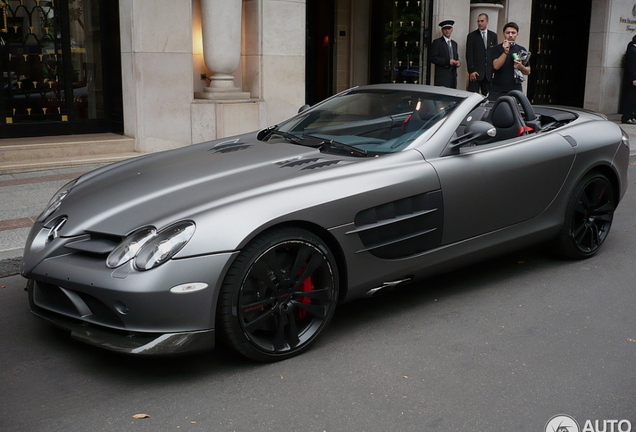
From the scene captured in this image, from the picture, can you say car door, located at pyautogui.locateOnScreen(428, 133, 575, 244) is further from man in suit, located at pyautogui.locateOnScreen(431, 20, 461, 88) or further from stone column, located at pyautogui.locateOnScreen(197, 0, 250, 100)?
man in suit, located at pyautogui.locateOnScreen(431, 20, 461, 88)

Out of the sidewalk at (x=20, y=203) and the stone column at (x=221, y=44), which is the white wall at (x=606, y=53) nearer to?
the stone column at (x=221, y=44)

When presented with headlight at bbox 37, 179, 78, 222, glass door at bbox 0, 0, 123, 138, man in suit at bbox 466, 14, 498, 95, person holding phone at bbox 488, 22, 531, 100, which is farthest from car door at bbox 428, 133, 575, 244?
man in suit at bbox 466, 14, 498, 95

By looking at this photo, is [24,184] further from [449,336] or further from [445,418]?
[445,418]

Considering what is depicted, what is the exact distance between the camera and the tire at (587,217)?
5.57m

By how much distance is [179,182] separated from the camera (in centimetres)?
414

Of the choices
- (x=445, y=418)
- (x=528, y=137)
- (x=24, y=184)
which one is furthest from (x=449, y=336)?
(x=24, y=184)

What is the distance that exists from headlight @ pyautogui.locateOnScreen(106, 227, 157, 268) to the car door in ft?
→ 6.20

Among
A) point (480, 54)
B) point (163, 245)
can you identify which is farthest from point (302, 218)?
point (480, 54)

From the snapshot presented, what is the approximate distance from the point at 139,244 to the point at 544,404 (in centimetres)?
208

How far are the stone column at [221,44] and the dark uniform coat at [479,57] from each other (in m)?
4.81

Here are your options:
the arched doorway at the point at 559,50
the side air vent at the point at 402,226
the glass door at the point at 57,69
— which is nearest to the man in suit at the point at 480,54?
the arched doorway at the point at 559,50

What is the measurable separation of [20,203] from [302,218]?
14.6ft

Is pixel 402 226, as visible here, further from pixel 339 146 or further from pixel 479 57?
pixel 479 57

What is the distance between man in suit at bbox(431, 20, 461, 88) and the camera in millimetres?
13859
